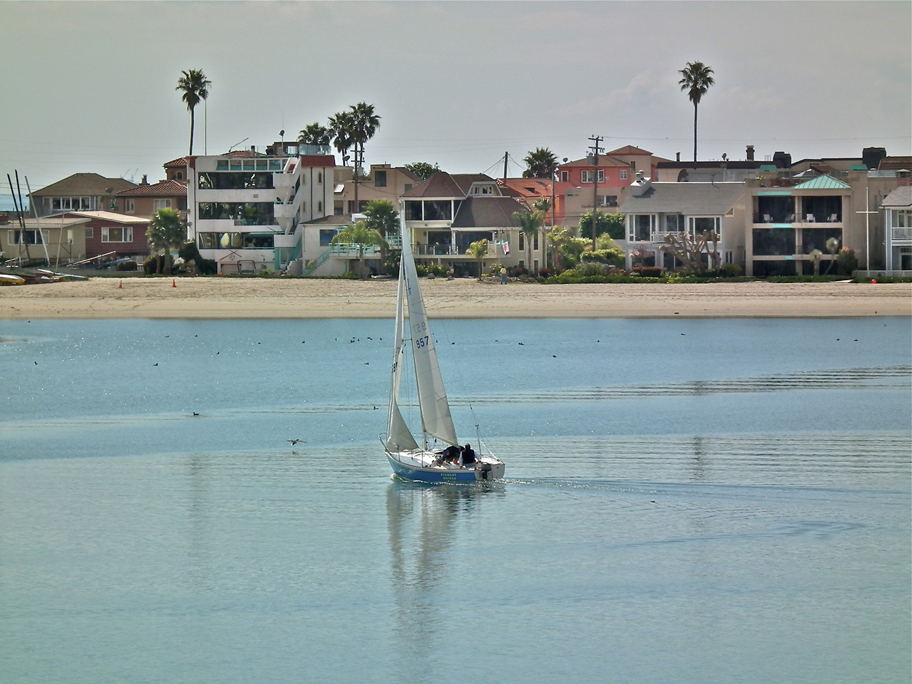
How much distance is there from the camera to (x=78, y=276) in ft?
329

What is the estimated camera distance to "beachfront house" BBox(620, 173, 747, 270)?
104 metres

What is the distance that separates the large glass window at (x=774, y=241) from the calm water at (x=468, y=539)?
49127mm

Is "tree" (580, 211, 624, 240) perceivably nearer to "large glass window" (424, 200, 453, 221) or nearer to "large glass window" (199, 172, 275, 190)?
"large glass window" (424, 200, 453, 221)

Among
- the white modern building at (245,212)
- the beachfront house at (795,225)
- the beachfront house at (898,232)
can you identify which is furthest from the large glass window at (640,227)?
the white modern building at (245,212)

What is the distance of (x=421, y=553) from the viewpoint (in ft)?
92.1

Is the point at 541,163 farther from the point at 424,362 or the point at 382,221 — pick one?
the point at 424,362

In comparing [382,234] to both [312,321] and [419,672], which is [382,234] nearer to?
[312,321]

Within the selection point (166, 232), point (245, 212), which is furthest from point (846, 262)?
point (166, 232)

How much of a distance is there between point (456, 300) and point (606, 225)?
37104 millimetres

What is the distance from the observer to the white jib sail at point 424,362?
→ 108 ft

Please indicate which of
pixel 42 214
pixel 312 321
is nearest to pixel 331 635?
pixel 312 321

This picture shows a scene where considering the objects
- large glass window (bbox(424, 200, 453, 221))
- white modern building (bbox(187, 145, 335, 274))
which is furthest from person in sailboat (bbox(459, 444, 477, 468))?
large glass window (bbox(424, 200, 453, 221))

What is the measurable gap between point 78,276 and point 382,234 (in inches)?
963

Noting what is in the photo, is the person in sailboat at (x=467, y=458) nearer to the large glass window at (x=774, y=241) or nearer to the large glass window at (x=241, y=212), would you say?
the large glass window at (x=774, y=241)
